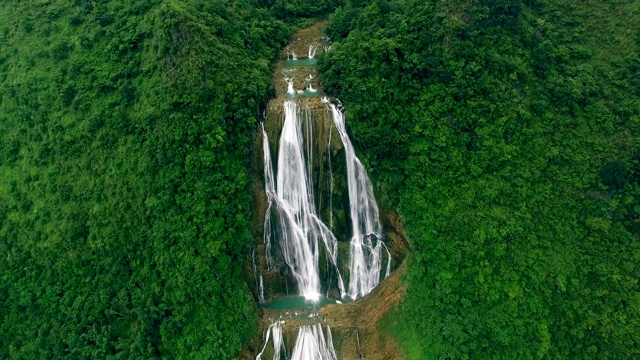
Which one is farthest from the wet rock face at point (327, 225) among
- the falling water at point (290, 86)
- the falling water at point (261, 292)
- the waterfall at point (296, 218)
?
the falling water at point (290, 86)

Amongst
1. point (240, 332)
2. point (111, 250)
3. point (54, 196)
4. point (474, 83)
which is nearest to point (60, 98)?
point (54, 196)

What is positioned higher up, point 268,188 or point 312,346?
point 268,188

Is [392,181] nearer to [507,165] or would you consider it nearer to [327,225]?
[327,225]

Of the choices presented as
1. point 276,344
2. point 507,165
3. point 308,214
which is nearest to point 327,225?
point 308,214

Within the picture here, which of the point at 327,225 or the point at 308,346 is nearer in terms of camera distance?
the point at 308,346

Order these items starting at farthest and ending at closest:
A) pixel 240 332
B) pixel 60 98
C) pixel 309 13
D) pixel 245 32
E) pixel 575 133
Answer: pixel 309 13
pixel 245 32
pixel 60 98
pixel 575 133
pixel 240 332

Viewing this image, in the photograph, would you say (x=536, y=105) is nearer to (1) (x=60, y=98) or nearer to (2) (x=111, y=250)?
(2) (x=111, y=250)
